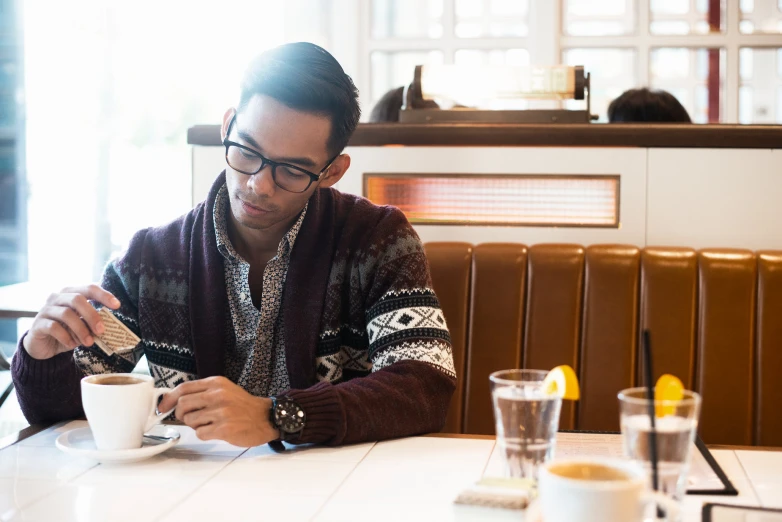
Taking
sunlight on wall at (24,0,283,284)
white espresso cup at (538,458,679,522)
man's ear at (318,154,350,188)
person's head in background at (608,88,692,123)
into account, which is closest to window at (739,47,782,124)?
person's head in background at (608,88,692,123)

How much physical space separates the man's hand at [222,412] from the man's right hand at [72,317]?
7.1 inches

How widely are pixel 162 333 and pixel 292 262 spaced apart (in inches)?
11.1

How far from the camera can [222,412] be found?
117 cm

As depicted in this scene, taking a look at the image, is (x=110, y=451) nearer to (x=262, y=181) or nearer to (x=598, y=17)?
(x=262, y=181)

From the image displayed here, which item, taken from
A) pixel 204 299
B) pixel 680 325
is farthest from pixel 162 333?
pixel 680 325

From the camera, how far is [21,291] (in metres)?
2.31

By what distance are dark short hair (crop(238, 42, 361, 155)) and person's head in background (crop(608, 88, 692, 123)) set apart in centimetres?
142

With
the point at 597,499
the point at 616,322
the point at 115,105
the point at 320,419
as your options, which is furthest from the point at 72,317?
the point at 115,105

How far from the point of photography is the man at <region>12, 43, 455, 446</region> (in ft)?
4.77

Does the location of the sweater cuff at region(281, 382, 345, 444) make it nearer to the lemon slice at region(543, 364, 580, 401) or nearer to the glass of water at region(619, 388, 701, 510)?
the lemon slice at region(543, 364, 580, 401)

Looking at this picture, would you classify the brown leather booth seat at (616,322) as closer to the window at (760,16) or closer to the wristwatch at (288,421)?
the wristwatch at (288,421)

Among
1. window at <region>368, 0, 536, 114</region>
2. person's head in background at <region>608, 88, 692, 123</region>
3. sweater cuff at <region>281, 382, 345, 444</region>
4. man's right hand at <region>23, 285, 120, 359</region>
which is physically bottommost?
sweater cuff at <region>281, 382, 345, 444</region>

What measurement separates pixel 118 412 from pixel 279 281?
533mm

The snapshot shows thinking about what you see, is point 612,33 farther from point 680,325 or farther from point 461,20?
point 680,325
